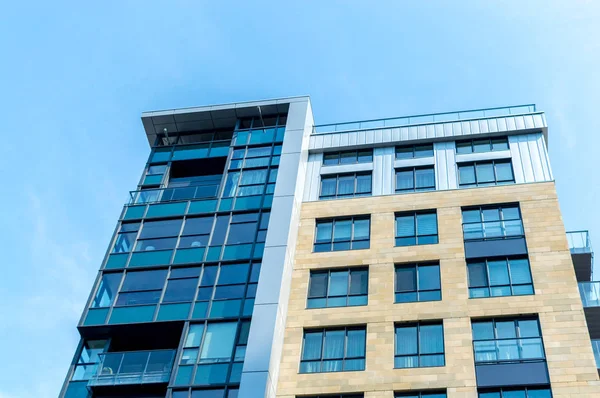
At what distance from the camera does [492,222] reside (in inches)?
1265

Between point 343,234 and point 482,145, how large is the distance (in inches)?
350

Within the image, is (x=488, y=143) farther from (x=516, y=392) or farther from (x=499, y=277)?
(x=516, y=392)

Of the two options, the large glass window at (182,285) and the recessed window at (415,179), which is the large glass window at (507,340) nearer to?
the recessed window at (415,179)

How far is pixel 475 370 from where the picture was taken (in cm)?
2647

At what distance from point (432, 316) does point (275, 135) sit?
1428 centimetres

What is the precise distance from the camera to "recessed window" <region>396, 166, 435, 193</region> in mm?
35125

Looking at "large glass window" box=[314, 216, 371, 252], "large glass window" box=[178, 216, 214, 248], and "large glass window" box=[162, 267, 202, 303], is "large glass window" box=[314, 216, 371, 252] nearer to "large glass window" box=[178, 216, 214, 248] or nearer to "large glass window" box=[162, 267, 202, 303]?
"large glass window" box=[178, 216, 214, 248]

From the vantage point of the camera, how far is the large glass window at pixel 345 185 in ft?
117

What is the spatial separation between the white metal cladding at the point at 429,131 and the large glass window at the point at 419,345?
1179cm

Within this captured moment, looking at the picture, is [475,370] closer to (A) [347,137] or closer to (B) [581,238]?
(B) [581,238]

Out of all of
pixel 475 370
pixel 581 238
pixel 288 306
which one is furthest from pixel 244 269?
pixel 581 238

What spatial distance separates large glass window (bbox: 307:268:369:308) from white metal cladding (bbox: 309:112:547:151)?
8730 millimetres

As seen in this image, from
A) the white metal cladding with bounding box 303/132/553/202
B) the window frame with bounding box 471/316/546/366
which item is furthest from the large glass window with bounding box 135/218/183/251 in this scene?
the window frame with bounding box 471/316/546/366

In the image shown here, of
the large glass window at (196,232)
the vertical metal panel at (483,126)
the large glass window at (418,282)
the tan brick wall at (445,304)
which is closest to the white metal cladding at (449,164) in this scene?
the tan brick wall at (445,304)
